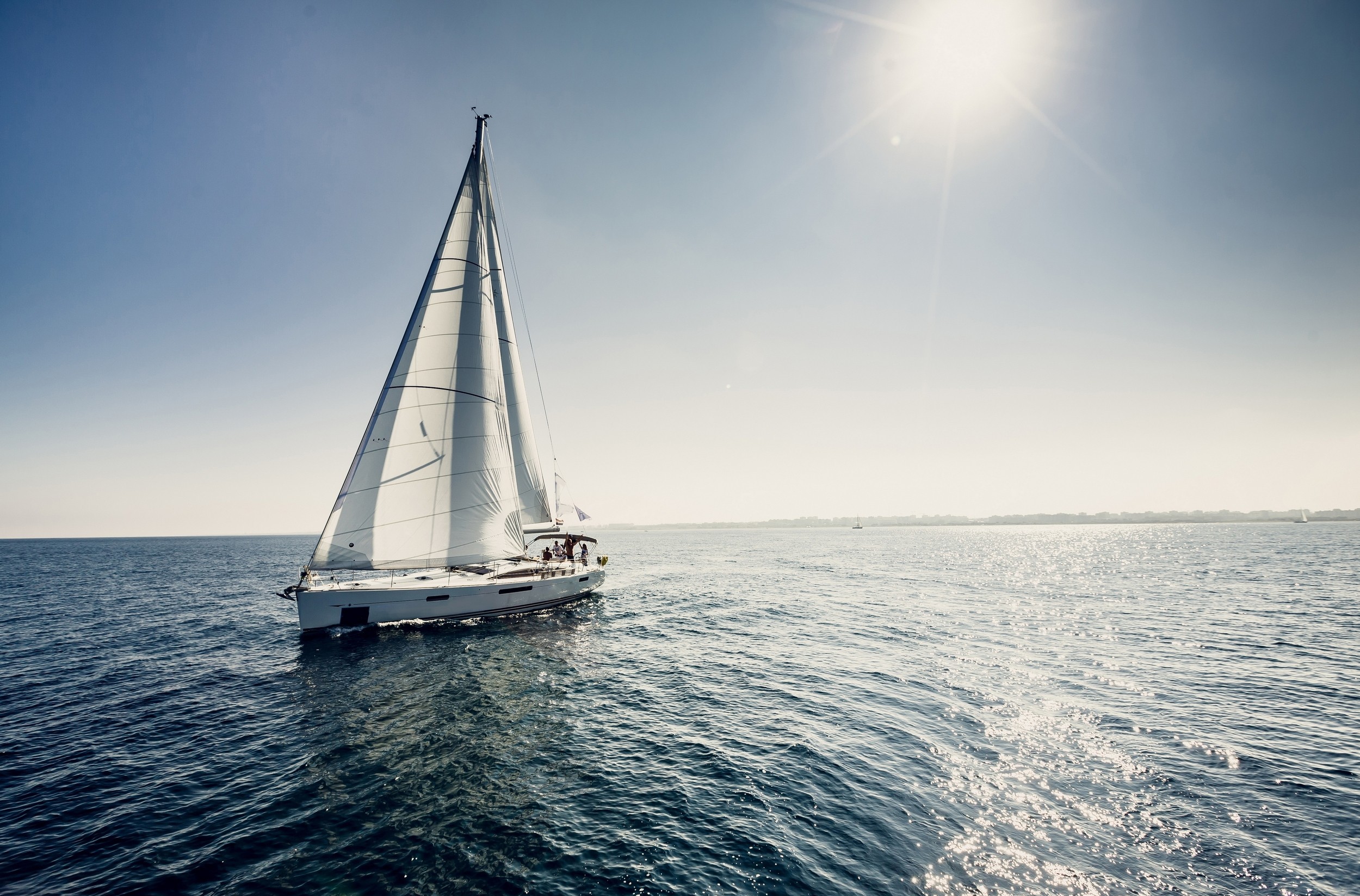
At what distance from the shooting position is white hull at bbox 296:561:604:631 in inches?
1019

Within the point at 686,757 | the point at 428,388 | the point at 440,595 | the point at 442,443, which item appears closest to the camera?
the point at 686,757

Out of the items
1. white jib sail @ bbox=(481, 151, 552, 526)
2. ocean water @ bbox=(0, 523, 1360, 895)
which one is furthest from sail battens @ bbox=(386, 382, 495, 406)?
ocean water @ bbox=(0, 523, 1360, 895)

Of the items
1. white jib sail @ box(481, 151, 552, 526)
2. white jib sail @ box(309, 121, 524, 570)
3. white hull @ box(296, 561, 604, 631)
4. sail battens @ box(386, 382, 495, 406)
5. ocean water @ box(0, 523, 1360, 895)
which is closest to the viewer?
ocean water @ box(0, 523, 1360, 895)

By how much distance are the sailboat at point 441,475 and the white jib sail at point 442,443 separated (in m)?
0.06

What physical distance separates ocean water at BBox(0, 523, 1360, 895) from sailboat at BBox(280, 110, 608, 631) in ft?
6.92

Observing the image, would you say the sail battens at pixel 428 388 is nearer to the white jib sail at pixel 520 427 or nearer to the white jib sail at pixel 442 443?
the white jib sail at pixel 442 443

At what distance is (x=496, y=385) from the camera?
2961cm

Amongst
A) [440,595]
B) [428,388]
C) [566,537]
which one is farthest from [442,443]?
[566,537]

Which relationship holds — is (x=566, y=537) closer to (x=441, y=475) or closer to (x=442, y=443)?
(x=441, y=475)

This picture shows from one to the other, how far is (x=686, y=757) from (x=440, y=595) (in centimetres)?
2046

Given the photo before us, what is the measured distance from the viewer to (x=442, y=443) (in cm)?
2755

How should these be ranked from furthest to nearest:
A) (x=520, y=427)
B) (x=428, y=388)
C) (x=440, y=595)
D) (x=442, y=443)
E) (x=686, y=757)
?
(x=520, y=427)
(x=440, y=595)
(x=442, y=443)
(x=428, y=388)
(x=686, y=757)

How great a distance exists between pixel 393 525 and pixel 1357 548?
14536 centimetres

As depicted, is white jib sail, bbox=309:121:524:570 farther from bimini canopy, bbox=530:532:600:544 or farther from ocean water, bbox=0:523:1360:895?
bimini canopy, bbox=530:532:600:544
